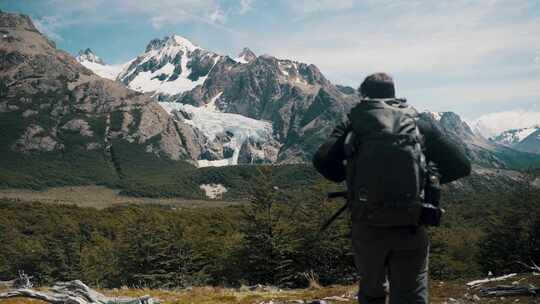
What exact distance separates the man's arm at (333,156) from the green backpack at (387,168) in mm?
347

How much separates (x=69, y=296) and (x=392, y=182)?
9398 mm

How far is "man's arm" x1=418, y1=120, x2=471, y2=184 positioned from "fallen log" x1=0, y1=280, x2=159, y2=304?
9056mm

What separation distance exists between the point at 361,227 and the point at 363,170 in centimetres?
78

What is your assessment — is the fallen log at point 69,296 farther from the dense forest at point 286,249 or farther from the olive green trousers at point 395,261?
the dense forest at point 286,249

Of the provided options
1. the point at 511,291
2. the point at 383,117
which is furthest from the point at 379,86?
the point at 511,291

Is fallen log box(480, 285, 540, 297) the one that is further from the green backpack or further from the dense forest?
Answer: the dense forest

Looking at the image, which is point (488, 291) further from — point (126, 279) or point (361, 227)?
point (126, 279)

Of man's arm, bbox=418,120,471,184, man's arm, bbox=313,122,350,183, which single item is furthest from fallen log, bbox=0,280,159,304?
man's arm, bbox=418,120,471,184

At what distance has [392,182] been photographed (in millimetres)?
5730

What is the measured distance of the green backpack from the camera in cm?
573

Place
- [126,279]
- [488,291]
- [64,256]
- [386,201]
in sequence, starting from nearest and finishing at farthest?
[386,201]
[488,291]
[126,279]
[64,256]

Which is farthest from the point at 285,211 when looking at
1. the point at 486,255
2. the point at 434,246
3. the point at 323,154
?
the point at 323,154

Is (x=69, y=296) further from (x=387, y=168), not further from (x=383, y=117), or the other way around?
(x=383, y=117)

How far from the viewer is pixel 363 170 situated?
5.91m
